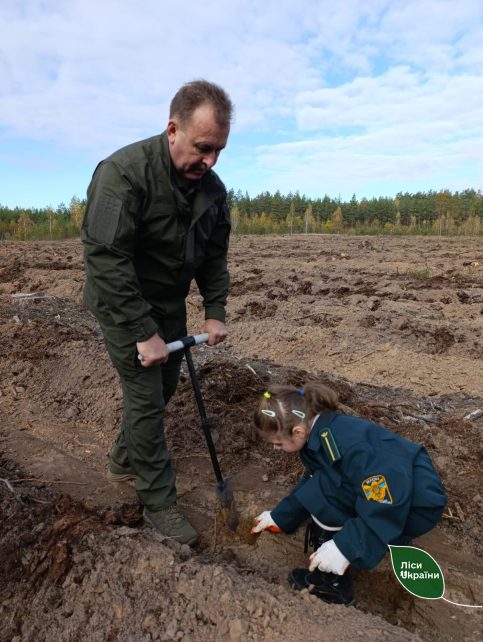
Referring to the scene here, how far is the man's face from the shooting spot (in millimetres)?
2438

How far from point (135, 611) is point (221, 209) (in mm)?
2162

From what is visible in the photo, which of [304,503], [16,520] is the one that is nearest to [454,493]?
[304,503]

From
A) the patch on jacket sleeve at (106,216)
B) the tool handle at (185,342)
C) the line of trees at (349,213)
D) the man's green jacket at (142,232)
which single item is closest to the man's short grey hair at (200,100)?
the man's green jacket at (142,232)

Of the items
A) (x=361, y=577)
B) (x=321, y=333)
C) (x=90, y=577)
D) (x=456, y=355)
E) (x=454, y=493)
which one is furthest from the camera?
(x=321, y=333)

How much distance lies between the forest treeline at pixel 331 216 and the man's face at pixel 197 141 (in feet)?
140

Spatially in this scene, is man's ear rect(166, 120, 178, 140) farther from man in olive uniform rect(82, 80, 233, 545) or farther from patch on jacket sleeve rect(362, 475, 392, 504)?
patch on jacket sleeve rect(362, 475, 392, 504)

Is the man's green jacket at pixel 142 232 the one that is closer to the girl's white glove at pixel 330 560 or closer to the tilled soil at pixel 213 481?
the tilled soil at pixel 213 481

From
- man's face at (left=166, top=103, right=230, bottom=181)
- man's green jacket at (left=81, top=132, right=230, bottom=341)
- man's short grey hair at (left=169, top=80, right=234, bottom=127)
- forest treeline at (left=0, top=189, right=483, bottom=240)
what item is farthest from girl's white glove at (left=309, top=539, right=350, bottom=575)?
forest treeline at (left=0, top=189, right=483, bottom=240)

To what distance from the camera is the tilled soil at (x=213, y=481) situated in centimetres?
230

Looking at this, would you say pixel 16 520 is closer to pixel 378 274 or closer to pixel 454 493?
pixel 454 493

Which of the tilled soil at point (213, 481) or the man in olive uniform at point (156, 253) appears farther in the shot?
the man in olive uniform at point (156, 253)

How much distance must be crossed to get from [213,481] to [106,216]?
2.17 metres

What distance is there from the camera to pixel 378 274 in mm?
13086

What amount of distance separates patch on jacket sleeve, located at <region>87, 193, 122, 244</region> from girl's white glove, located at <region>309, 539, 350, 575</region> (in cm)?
179
